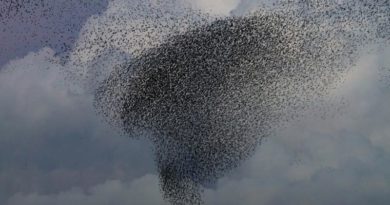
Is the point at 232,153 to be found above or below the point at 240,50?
below

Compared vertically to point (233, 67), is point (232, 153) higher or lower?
lower

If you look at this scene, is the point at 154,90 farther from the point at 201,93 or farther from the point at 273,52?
the point at 273,52

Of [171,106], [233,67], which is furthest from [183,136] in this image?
[233,67]

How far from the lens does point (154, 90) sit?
84.6 m

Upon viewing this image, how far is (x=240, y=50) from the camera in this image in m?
82.2

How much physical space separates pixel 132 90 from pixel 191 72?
688 centimetres

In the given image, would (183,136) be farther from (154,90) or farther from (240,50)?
(240,50)

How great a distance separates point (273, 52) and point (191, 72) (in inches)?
361

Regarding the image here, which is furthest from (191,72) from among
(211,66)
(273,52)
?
(273,52)

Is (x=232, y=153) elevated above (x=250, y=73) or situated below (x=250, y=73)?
below

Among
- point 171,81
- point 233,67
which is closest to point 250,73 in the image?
point 233,67

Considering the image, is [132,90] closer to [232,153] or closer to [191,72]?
[191,72]

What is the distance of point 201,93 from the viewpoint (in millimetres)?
85375

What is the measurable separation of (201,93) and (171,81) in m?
3.52
